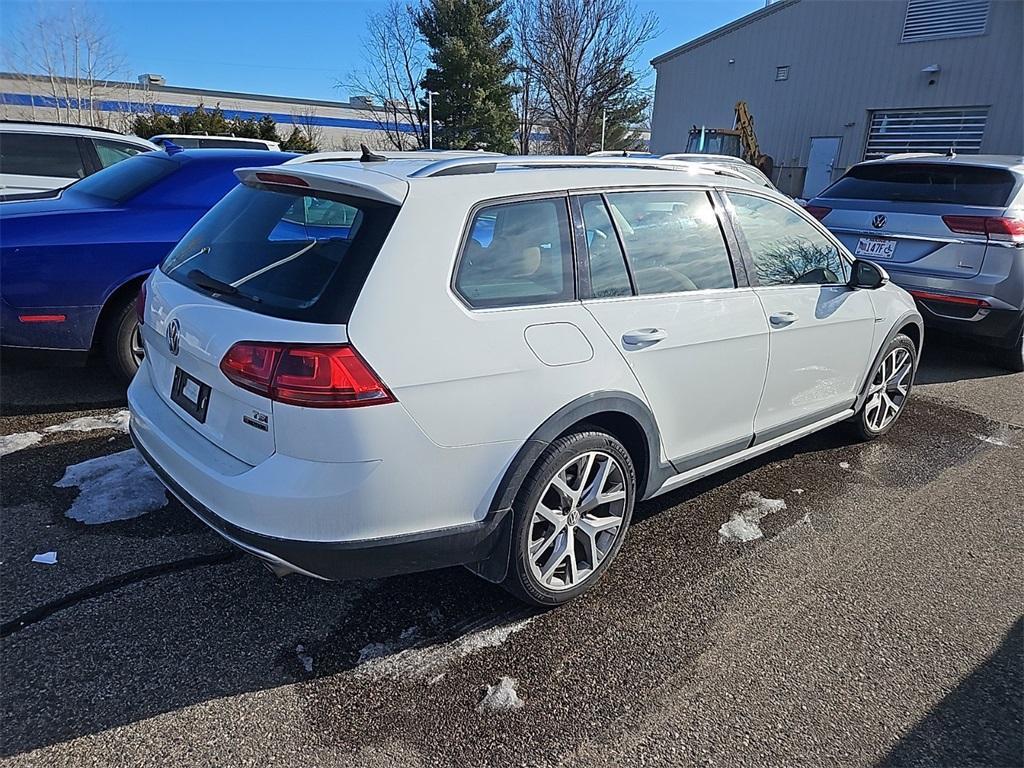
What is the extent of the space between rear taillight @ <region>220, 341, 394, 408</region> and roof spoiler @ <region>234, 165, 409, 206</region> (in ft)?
1.90

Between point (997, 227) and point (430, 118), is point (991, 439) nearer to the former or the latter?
A: point (997, 227)

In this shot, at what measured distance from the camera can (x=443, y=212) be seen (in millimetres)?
2377

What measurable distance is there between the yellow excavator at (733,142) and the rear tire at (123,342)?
2015 centimetres

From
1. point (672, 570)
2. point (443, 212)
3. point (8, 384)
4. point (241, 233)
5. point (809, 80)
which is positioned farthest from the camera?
point (809, 80)

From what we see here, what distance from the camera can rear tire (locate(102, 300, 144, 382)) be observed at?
175 inches

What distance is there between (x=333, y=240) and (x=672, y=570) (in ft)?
6.49

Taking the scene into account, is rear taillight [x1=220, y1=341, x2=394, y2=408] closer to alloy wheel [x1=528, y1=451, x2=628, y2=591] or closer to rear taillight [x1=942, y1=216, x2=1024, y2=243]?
alloy wheel [x1=528, y1=451, x2=628, y2=591]

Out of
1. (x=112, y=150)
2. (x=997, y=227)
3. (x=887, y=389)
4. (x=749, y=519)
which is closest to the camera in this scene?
(x=749, y=519)

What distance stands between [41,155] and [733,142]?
19.6 meters

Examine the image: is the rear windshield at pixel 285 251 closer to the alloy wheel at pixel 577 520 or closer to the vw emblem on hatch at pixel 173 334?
the vw emblem on hatch at pixel 173 334

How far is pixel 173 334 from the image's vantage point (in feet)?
8.50

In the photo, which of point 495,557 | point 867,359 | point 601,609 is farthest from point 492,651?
point 867,359

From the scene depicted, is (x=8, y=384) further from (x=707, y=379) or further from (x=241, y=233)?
(x=707, y=379)

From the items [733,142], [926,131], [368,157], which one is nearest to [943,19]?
[926,131]
